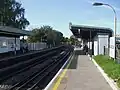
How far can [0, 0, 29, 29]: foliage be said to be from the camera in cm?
8606

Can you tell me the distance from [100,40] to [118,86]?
24.8 metres

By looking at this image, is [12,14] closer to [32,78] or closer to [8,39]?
[8,39]

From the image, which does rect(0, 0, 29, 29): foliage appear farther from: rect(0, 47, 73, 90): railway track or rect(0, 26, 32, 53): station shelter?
rect(0, 47, 73, 90): railway track

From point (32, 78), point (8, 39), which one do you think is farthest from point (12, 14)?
point (32, 78)

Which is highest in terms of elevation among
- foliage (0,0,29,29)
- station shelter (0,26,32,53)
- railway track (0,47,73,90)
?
foliage (0,0,29,29)

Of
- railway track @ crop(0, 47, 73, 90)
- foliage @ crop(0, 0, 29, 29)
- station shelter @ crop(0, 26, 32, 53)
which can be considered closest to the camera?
railway track @ crop(0, 47, 73, 90)

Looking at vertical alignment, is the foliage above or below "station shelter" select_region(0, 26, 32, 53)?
above

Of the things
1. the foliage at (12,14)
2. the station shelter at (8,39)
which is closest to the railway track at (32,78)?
the station shelter at (8,39)

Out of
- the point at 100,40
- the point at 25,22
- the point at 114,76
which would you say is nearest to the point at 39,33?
the point at 25,22

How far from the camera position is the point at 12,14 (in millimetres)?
89750

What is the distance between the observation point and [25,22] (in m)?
96.6

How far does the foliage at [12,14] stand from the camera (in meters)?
86.1

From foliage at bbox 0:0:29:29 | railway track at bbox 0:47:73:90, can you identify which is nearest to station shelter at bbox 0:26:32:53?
railway track at bbox 0:47:73:90

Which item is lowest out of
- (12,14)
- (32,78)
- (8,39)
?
(32,78)
